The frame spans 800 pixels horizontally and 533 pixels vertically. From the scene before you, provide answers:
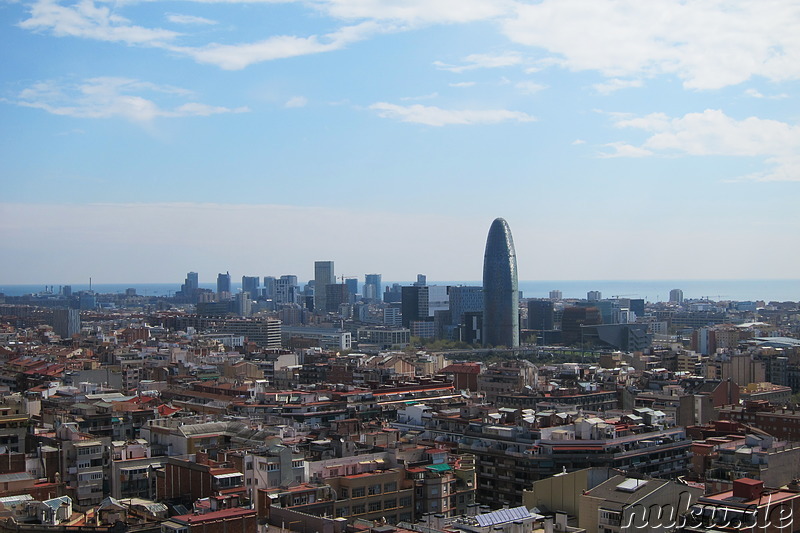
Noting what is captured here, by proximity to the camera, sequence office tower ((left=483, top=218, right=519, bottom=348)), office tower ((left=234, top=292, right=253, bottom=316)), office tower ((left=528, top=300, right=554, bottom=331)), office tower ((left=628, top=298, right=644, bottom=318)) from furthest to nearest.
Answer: office tower ((left=234, top=292, right=253, bottom=316))
office tower ((left=628, top=298, right=644, bottom=318))
office tower ((left=528, top=300, right=554, bottom=331))
office tower ((left=483, top=218, right=519, bottom=348))

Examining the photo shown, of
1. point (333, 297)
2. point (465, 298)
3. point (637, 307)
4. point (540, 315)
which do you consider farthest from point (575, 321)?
point (333, 297)

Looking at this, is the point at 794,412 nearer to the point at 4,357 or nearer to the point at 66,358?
the point at 66,358

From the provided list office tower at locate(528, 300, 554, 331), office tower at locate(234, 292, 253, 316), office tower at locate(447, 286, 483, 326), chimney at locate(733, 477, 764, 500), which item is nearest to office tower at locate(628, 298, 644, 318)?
office tower at locate(447, 286, 483, 326)

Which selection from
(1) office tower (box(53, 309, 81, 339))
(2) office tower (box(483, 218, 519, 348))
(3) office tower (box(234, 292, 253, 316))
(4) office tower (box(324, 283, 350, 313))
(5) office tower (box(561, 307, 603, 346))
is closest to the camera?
(2) office tower (box(483, 218, 519, 348))

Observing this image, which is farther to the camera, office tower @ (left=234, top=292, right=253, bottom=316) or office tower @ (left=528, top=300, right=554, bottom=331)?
office tower @ (left=234, top=292, right=253, bottom=316)

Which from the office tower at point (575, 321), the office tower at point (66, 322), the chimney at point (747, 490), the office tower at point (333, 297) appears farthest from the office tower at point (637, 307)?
the chimney at point (747, 490)

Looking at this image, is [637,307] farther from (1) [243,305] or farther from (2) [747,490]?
(2) [747,490]

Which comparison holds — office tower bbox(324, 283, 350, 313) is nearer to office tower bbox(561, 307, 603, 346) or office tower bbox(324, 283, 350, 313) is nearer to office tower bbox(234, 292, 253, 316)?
office tower bbox(234, 292, 253, 316)

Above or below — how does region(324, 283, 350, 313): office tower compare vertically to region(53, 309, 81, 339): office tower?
above
